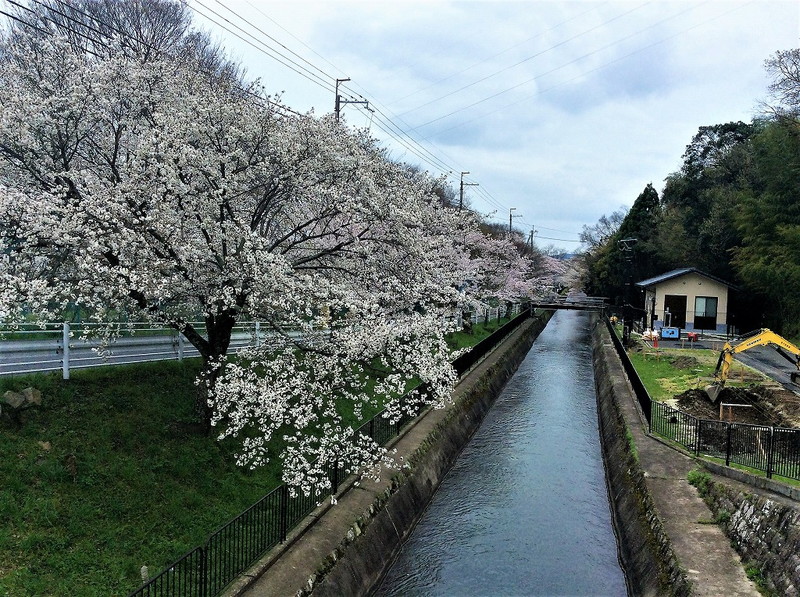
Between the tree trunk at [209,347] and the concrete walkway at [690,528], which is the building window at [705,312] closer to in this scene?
the concrete walkway at [690,528]

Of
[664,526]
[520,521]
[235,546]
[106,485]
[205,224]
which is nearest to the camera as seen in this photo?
[235,546]

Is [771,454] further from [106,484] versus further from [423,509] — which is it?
[106,484]

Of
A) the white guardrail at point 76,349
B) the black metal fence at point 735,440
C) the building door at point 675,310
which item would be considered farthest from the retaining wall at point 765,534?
the building door at point 675,310

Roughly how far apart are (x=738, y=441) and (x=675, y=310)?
99.2 ft

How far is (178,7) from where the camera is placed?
106 ft

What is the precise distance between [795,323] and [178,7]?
41716mm

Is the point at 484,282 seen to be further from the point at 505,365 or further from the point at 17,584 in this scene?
the point at 17,584

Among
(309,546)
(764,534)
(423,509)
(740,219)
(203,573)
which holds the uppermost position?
(740,219)

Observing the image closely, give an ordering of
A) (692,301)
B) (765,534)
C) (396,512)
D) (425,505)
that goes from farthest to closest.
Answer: (692,301) < (425,505) < (396,512) < (765,534)

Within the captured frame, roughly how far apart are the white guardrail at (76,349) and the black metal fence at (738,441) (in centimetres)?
1130

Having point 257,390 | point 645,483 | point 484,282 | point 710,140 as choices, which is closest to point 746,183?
point 710,140

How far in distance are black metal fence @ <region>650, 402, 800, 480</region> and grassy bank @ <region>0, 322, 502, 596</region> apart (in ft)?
35.4

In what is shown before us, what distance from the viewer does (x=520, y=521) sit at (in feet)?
47.2

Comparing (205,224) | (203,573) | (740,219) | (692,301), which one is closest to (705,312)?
(692,301)
